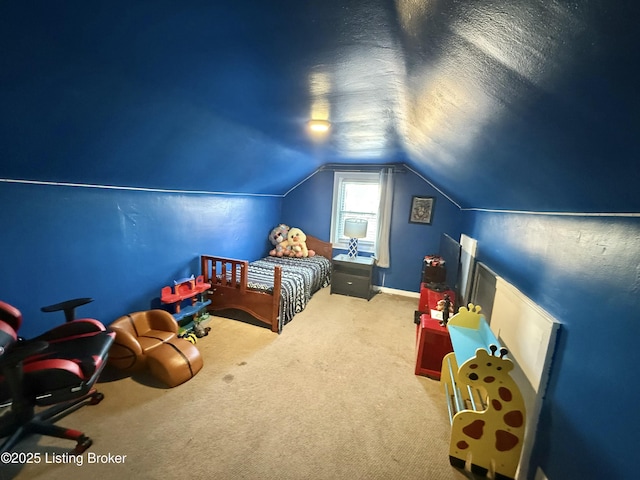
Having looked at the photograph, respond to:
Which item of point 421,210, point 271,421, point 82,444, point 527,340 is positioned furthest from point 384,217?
point 82,444

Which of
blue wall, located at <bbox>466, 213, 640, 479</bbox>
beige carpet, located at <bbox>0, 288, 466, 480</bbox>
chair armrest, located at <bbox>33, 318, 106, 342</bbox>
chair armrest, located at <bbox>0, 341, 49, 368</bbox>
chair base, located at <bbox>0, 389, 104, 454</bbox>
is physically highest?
blue wall, located at <bbox>466, 213, 640, 479</bbox>

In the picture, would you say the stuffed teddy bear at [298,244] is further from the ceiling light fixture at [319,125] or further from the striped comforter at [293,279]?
the ceiling light fixture at [319,125]

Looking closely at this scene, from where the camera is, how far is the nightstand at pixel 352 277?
394cm

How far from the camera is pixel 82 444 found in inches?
56.3

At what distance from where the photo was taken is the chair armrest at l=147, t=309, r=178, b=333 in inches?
91.5

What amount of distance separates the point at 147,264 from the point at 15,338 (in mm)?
1103

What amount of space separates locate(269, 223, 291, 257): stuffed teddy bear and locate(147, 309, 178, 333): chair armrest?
2.33 metres

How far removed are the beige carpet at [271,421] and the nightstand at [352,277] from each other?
1.37m

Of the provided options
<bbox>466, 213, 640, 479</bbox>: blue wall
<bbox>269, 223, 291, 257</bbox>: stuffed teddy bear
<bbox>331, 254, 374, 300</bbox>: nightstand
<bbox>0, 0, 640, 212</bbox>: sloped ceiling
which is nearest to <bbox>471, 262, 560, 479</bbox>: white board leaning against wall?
<bbox>466, 213, 640, 479</bbox>: blue wall

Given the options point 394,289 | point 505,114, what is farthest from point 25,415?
point 394,289

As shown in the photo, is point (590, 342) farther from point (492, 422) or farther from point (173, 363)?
point (173, 363)

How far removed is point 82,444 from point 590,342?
96.9 inches

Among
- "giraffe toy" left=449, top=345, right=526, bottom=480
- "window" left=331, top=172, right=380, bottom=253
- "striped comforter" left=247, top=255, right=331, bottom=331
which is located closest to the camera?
"giraffe toy" left=449, top=345, right=526, bottom=480

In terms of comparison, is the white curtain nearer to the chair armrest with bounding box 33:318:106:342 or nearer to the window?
the window
